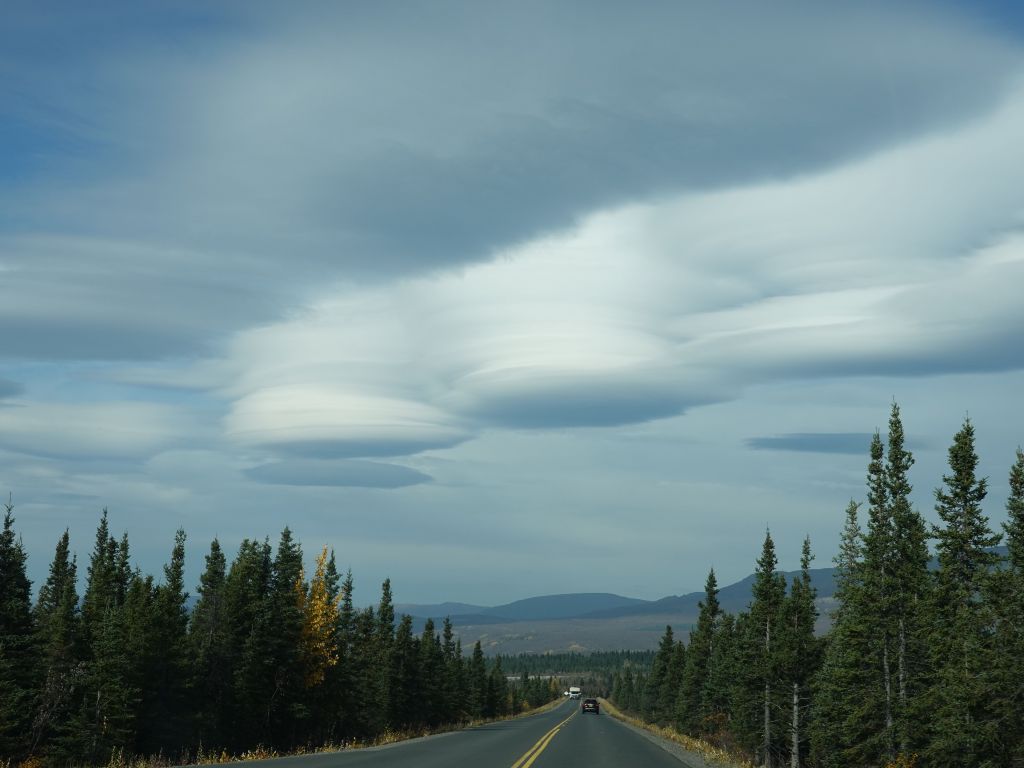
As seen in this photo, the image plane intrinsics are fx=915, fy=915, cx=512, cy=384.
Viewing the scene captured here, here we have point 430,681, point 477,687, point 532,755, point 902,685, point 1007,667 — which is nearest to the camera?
point 532,755

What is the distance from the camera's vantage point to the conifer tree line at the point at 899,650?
3762 centimetres

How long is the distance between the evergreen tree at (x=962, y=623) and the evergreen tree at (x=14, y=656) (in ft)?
148

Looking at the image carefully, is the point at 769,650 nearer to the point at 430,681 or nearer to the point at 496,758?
the point at 430,681

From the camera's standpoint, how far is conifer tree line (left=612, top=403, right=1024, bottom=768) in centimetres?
3762

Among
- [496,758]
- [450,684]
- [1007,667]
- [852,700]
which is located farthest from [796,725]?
[450,684]

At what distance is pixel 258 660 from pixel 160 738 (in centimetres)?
822

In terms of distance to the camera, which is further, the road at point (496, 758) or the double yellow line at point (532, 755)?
the double yellow line at point (532, 755)

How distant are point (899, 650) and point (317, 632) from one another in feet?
138

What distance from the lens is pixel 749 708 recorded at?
78750mm

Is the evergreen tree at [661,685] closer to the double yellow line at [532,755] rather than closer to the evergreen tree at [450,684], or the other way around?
the evergreen tree at [450,684]

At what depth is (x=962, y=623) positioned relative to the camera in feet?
132

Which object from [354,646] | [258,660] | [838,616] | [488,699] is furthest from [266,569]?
[488,699]

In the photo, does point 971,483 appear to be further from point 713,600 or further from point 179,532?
point 179,532

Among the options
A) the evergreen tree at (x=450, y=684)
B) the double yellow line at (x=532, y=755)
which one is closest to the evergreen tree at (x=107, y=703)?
the double yellow line at (x=532, y=755)
